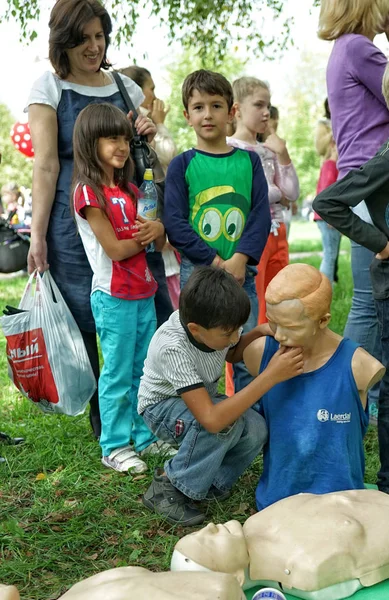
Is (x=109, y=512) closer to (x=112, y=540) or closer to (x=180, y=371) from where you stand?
(x=112, y=540)

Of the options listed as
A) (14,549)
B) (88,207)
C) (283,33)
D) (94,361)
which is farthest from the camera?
(283,33)

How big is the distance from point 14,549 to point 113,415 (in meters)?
0.85

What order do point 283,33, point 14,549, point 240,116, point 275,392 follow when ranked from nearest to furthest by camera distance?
point 14,549 → point 275,392 → point 240,116 → point 283,33

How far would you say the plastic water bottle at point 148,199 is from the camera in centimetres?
338

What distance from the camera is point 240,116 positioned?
471cm

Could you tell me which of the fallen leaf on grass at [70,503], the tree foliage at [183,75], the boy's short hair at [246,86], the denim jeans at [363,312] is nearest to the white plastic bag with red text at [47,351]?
the fallen leaf on grass at [70,503]

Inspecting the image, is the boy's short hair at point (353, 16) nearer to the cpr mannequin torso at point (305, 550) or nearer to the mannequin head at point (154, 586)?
the cpr mannequin torso at point (305, 550)

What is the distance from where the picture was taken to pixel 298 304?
8.85 feet

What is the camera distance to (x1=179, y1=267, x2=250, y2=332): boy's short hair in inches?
106

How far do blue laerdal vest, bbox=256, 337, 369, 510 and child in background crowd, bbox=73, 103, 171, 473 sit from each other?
78cm

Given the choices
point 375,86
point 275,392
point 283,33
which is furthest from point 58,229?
point 283,33

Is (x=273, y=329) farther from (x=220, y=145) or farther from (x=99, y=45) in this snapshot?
(x=99, y=45)

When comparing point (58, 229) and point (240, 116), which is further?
point (240, 116)

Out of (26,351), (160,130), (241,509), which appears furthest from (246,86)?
(241,509)
